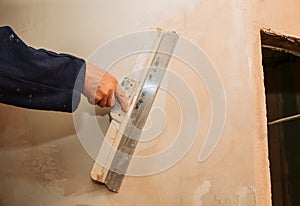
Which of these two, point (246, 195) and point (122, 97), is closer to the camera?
point (246, 195)

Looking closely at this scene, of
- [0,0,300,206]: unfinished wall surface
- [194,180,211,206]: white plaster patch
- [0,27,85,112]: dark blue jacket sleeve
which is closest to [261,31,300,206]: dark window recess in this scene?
[0,0,300,206]: unfinished wall surface

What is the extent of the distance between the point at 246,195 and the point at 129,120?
350 millimetres

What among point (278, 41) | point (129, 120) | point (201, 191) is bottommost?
point (201, 191)

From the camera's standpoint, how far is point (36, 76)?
2.88 feet

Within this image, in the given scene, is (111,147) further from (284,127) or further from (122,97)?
(284,127)

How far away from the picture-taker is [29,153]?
4.17 ft

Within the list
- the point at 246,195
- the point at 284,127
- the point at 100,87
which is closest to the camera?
the point at 246,195

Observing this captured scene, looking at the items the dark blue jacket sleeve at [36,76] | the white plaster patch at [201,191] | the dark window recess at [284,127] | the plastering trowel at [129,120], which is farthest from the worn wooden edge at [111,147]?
the dark window recess at [284,127]

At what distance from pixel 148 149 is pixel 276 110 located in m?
1.16

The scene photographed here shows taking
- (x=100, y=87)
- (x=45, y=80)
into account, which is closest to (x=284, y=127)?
(x=100, y=87)

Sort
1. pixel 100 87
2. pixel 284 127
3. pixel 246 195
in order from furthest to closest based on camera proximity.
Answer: pixel 284 127
pixel 100 87
pixel 246 195

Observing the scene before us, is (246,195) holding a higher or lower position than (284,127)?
lower

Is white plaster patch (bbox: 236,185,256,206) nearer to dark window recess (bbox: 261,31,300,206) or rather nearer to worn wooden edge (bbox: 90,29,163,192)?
worn wooden edge (bbox: 90,29,163,192)

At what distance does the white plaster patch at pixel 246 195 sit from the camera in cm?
85
